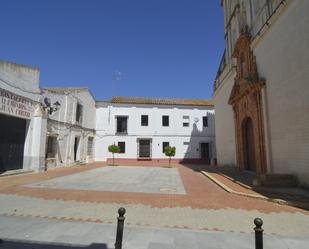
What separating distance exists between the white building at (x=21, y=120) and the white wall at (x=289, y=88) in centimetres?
1297

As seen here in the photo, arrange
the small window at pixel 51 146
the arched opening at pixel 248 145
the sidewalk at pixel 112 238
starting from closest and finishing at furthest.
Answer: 1. the sidewalk at pixel 112 238
2. the arched opening at pixel 248 145
3. the small window at pixel 51 146

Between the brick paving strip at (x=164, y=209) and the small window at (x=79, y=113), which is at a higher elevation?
the small window at (x=79, y=113)

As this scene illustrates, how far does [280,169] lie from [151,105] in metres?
17.6

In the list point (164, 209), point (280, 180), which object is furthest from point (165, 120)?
point (164, 209)

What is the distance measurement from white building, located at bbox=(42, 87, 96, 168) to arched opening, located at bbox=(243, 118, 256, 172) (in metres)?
13.1

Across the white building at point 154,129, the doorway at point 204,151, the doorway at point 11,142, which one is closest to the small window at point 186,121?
the white building at point 154,129

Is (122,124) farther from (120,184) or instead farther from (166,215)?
(166,215)

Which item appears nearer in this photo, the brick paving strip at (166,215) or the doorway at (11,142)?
the brick paving strip at (166,215)

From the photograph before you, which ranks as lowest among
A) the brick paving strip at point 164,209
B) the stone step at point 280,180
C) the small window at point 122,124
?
the brick paving strip at point 164,209

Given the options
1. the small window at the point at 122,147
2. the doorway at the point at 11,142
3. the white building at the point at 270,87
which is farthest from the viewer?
the small window at the point at 122,147

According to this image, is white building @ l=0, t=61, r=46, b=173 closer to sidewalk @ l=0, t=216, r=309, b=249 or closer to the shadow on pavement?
sidewalk @ l=0, t=216, r=309, b=249

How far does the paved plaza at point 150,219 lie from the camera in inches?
148

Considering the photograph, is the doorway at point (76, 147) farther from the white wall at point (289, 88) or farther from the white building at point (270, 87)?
the white wall at point (289, 88)

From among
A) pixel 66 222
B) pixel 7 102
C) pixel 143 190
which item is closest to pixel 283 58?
pixel 143 190
